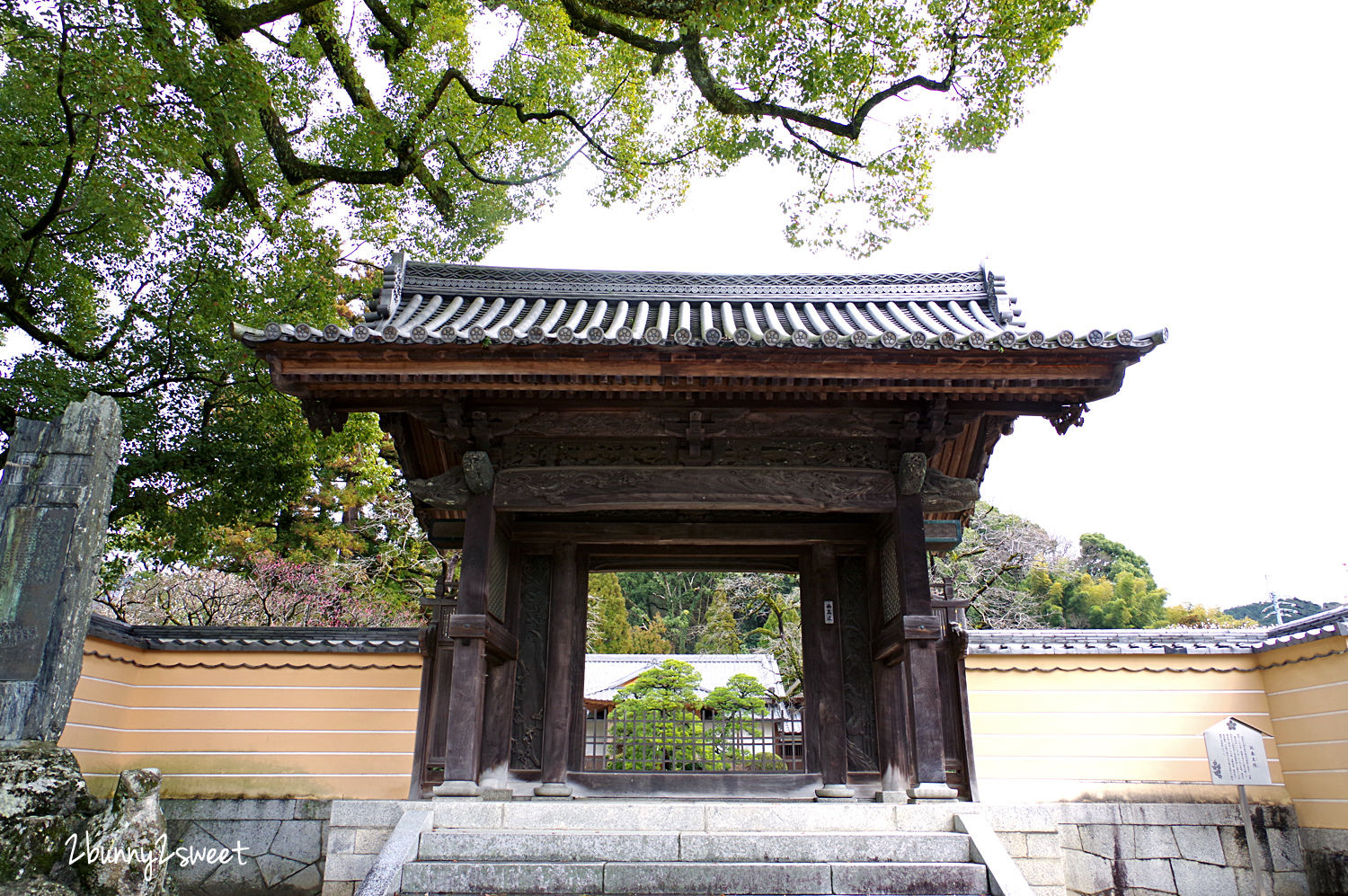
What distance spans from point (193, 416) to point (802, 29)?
9681 millimetres

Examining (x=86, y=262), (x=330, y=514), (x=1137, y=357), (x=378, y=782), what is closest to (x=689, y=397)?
(x=1137, y=357)

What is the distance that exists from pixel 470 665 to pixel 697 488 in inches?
85.5

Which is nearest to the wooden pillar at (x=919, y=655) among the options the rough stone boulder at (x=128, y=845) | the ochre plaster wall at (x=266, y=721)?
the ochre plaster wall at (x=266, y=721)

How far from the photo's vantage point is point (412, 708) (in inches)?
286

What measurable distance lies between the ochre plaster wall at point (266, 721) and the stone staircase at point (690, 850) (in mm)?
2467

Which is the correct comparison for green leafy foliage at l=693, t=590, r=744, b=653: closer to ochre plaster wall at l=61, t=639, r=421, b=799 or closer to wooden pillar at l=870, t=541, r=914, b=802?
wooden pillar at l=870, t=541, r=914, b=802

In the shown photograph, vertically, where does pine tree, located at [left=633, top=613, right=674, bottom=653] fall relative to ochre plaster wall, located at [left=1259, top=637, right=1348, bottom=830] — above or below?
above

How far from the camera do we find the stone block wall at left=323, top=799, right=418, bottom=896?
518 cm

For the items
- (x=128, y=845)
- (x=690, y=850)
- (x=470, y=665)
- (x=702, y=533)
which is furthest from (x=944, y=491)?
(x=128, y=845)

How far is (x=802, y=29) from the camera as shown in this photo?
34.7 feet

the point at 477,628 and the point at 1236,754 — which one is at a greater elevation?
the point at 477,628

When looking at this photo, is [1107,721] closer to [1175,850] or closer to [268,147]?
[1175,850]

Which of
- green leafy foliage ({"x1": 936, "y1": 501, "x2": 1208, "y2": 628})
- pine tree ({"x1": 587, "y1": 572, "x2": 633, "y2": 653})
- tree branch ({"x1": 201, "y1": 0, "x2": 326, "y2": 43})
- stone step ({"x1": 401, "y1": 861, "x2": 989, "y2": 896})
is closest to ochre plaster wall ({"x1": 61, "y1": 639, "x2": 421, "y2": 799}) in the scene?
stone step ({"x1": 401, "y1": 861, "x2": 989, "y2": 896})

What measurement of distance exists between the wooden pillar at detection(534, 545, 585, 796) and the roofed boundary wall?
4.23 ft
